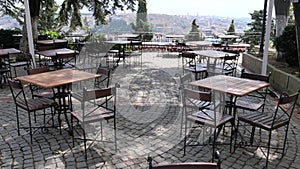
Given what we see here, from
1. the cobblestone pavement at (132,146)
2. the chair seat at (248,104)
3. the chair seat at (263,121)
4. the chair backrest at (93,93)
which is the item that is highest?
the chair backrest at (93,93)

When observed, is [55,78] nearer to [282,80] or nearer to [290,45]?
[282,80]

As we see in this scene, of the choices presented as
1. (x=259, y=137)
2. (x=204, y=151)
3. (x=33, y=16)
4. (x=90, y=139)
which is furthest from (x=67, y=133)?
(x=33, y=16)

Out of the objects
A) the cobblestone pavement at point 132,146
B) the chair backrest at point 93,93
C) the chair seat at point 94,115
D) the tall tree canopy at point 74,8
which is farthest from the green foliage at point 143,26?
the chair backrest at point 93,93

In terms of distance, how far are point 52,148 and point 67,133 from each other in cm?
46

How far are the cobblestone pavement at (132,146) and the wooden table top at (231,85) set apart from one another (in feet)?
2.63

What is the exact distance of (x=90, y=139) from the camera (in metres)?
3.71

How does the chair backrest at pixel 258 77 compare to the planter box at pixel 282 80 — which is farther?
the planter box at pixel 282 80

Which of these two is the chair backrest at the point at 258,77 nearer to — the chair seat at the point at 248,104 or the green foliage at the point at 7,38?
the chair seat at the point at 248,104

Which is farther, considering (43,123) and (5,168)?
(43,123)

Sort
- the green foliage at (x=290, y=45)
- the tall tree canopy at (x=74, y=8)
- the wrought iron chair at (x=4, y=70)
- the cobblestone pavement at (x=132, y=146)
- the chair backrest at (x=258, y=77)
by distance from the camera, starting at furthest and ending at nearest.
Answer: the tall tree canopy at (x=74, y=8)
the green foliage at (x=290, y=45)
the wrought iron chair at (x=4, y=70)
the chair backrest at (x=258, y=77)
the cobblestone pavement at (x=132, y=146)

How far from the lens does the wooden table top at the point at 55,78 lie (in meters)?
3.56

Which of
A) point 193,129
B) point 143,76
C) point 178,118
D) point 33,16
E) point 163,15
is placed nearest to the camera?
point 193,129

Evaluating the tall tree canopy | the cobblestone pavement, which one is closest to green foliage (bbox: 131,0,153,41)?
the tall tree canopy

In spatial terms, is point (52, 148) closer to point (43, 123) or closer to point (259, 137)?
point (43, 123)
